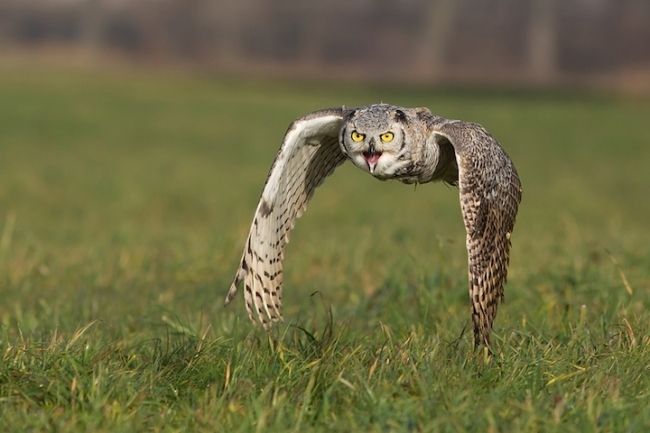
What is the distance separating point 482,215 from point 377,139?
555 millimetres

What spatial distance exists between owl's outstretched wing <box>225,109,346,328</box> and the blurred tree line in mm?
48781

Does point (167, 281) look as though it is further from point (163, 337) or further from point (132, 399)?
point (132, 399)

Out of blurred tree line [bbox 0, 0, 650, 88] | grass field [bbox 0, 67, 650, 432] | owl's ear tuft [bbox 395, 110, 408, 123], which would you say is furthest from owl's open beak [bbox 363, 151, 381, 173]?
blurred tree line [bbox 0, 0, 650, 88]

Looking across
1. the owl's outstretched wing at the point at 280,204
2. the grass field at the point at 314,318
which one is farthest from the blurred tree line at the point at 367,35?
the owl's outstretched wing at the point at 280,204

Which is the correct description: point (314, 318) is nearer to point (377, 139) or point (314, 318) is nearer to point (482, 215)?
point (377, 139)

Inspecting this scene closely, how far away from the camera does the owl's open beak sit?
16.0 feet

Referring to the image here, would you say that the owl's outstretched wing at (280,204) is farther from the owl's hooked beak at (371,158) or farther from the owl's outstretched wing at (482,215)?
the owl's outstretched wing at (482,215)

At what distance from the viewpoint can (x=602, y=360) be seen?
176 inches

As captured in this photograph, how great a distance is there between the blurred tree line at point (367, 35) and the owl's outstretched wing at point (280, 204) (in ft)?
160

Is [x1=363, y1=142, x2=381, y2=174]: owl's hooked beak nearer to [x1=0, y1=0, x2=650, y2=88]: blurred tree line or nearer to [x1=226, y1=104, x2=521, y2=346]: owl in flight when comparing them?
[x1=226, y1=104, x2=521, y2=346]: owl in flight

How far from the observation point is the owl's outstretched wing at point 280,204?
16.4 feet

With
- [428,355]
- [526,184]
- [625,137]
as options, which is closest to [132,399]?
[428,355]

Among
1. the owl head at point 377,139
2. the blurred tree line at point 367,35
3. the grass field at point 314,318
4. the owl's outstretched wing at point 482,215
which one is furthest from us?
the blurred tree line at point 367,35

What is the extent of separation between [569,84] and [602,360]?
164 ft
